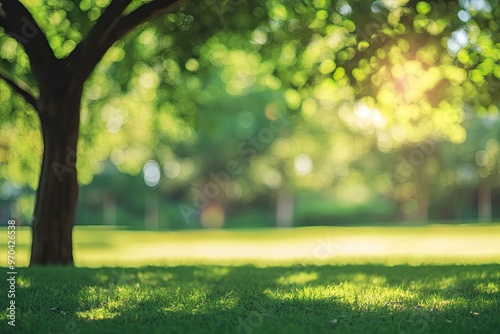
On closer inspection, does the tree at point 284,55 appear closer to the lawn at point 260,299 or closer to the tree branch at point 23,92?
the tree branch at point 23,92

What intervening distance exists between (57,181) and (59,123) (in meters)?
1.20

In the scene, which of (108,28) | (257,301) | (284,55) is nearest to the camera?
(257,301)

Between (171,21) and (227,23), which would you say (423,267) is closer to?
(227,23)

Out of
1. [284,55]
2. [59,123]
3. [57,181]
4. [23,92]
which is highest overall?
[284,55]

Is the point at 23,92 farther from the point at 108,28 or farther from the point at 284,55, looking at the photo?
the point at 284,55

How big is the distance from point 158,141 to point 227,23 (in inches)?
1433

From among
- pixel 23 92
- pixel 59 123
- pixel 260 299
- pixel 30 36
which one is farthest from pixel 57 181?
pixel 260 299

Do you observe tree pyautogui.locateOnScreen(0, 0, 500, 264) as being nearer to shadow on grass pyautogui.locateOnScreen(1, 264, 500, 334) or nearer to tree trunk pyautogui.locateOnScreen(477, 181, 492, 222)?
shadow on grass pyautogui.locateOnScreen(1, 264, 500, 334)

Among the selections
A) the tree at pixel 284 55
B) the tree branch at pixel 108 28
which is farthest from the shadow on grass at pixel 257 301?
the tree branch at pixel 108 28

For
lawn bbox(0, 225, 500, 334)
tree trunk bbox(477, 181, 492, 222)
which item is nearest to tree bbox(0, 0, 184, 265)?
lawn bbox(0, 225, 500, 334)

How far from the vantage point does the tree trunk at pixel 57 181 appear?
11.8m

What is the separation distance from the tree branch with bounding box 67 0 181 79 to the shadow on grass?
14.2 feet

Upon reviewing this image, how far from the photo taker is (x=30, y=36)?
11398 millimetres

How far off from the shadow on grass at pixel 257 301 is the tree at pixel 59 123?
1827 millimetres
